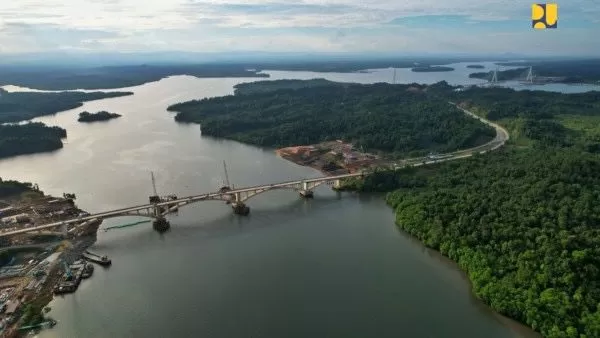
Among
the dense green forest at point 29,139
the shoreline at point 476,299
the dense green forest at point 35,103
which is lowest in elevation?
the shoreline at point 476,299

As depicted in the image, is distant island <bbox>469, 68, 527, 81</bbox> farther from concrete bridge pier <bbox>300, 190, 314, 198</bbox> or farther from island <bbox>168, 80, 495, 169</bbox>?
concrete bridge pier <bbox>300, 190, 314, 198</bbox>

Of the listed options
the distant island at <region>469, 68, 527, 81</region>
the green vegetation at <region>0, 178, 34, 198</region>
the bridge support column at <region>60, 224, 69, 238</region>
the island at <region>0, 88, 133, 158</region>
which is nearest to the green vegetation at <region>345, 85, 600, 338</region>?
the bridge support column at <region>60, 224, 69, 238</region>

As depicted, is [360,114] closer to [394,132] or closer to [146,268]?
[394,132]

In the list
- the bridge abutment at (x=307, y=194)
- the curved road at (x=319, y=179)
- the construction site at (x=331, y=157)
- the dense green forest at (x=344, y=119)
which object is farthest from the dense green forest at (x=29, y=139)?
the bridge abutment at (x=307, y=194)

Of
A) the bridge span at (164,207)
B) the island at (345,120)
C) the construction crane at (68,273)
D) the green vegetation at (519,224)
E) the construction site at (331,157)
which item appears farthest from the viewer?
the island at (345,120)

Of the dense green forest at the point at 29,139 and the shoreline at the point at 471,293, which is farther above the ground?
the dense green forest at the point at 29,139

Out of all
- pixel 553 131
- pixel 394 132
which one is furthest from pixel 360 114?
pixel 553 131

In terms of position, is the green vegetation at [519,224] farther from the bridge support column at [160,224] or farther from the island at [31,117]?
the island at [31,117]
